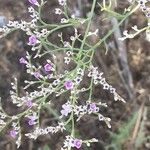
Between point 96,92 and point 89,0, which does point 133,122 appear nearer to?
point 96,92

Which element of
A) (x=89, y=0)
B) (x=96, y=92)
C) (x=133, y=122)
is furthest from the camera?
(x=89, y=0)

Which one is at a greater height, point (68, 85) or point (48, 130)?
point (68, 85)

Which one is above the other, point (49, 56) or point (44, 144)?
point (49, 56)

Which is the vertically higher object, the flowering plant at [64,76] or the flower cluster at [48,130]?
the flowering plant at [64,76]

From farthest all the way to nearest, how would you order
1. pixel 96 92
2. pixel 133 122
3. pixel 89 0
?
1. pixel 89 0
2. pixel 96 92
3. pixel 133 122

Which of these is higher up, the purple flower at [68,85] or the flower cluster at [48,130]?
the purple flower at [68,85]

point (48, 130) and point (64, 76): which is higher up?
point (64, 76)

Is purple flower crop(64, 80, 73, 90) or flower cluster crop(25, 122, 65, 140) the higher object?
purple flower crop(64, 80, 73, 90)

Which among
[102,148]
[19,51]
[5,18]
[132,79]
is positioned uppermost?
[5,18]

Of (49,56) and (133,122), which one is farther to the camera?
(49,56)

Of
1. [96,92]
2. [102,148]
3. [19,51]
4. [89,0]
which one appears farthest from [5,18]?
[102,148]

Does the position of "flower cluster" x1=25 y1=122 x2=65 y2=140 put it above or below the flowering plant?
below
